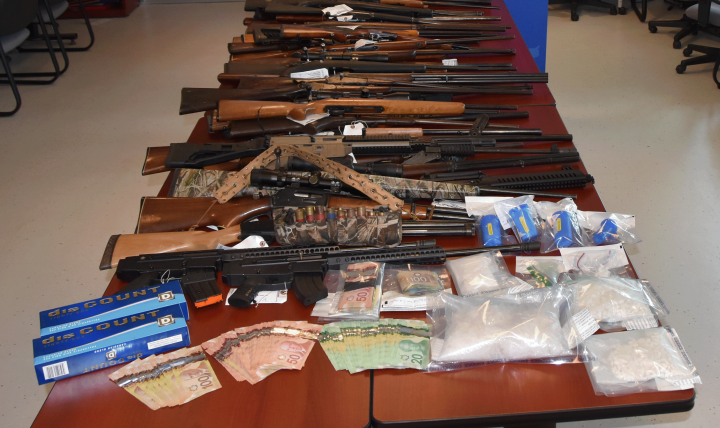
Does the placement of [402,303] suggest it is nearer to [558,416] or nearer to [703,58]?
[558,416]

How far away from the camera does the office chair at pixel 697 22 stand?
4.86m

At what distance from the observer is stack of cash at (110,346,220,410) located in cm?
138

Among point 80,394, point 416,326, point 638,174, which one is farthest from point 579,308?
point 638,174

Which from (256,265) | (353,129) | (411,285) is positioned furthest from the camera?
(353,129)

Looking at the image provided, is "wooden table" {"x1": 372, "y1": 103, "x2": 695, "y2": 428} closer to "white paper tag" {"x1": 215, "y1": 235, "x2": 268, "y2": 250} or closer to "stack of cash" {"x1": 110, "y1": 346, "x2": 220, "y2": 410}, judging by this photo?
"stack of cash" {"x1": 110, "y1": 346, "x2": 220, "y2": 410}

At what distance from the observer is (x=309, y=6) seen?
3869 millimetres

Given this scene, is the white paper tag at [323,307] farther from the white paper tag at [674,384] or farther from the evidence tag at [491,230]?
the white paper tag at [674,384]

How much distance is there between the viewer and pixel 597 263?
1718mm

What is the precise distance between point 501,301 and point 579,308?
0.69 feet

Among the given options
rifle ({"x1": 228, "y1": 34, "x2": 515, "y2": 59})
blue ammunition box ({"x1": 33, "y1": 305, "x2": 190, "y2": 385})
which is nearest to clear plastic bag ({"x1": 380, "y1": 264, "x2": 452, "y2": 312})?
blue ammunition box ({"x1": 33, "y1": 305, "x2": 190, "y2": 385})

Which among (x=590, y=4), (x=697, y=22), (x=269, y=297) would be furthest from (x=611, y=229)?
(x=590, y=4)

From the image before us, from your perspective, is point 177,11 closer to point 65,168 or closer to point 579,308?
point 65,168

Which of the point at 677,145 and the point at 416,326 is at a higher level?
the point at 416,326

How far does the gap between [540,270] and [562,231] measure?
188mm
